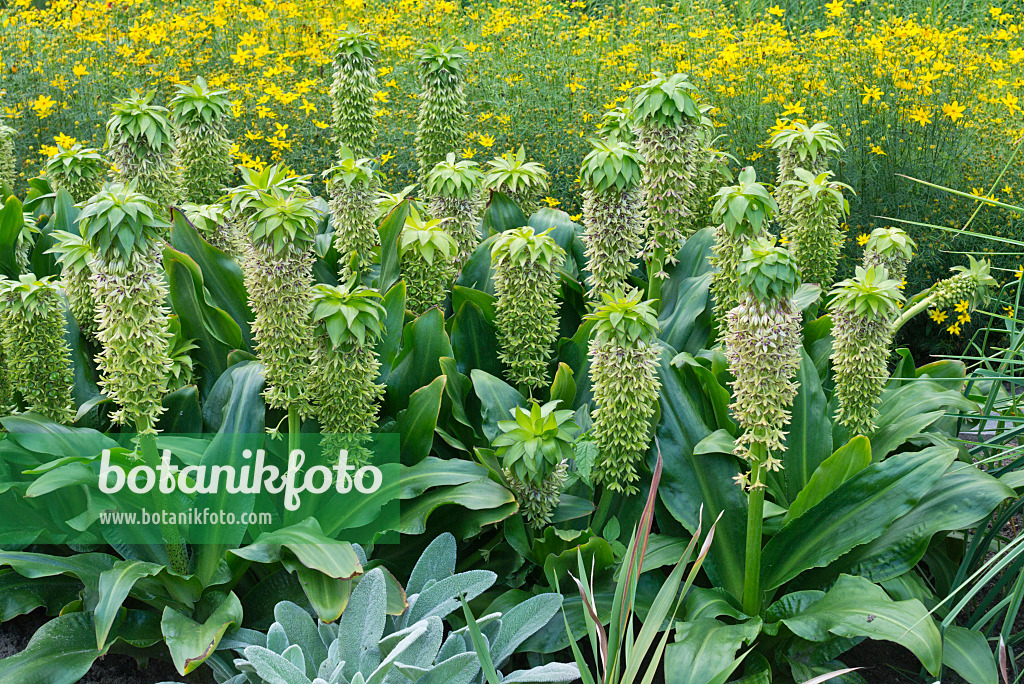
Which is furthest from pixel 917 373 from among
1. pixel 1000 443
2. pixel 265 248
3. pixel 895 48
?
pixel 895 48

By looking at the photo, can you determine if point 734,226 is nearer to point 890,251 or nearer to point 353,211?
point 890,251

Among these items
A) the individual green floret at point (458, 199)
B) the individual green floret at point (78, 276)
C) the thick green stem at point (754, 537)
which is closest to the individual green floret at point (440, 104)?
the individual green floret at point (458, 199)

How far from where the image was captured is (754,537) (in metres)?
2.21

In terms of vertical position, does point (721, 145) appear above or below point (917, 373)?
above

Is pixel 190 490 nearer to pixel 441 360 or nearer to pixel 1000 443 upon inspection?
pixel 441 360

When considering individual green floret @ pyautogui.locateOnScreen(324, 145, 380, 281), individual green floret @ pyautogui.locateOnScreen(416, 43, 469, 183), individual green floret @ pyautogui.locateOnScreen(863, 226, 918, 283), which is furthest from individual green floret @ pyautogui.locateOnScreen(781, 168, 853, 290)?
individual green floret @ pyautogui.locateOnScreen(324, 145, 380, 281)

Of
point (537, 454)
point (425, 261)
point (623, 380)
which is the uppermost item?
point (425, 261)

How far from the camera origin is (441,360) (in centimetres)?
266

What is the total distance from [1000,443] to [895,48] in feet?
11.2

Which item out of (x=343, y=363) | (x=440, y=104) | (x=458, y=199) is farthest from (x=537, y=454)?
(x=440, y=104)

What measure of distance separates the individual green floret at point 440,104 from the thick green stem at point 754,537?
82.7 inches

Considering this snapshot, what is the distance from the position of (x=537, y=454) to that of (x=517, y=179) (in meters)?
1.63

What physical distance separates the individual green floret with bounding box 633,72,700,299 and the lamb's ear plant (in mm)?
970

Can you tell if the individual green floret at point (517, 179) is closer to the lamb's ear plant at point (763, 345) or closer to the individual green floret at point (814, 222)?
the individual green floret at point (814, 222)
